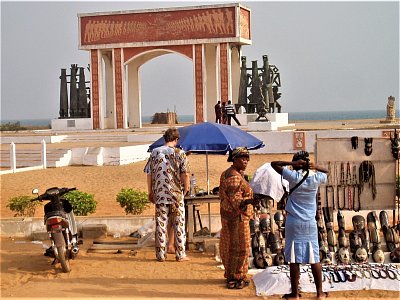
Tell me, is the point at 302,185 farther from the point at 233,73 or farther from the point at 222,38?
the point at 233,73

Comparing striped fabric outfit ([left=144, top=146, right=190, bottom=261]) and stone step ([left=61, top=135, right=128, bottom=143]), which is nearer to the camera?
striped fabric outfit ([left=144, top=146, right=190, bottom=261])

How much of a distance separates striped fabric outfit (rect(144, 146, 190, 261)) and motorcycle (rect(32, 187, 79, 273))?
104 cm

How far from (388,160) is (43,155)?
14.1m

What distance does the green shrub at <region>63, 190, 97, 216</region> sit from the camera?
1234cm

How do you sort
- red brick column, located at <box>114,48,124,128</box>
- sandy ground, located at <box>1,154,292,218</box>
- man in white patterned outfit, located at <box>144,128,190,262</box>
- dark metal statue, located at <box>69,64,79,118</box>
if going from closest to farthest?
1. man in white patterned outfit, located at <box>144,128,190,262</box>
2. sandy ground, located at <box>1,154,292,218</box>
3. red brick column, located at <box>114,48,124,128</box>
4. dark metal statue, located at <box>69,64,79,118</box>

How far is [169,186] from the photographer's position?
8406mm

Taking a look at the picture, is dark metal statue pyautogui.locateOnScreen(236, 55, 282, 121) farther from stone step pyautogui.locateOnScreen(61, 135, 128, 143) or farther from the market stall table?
the market stall table

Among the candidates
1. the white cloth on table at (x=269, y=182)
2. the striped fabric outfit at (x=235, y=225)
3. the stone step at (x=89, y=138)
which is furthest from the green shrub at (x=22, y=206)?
the stone step at (x=89, y=138)

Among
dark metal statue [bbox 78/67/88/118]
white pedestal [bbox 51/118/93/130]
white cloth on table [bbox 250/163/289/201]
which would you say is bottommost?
white cloth on table [bbox 250/163/289/201]

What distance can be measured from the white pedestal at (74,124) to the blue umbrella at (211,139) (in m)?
27.1

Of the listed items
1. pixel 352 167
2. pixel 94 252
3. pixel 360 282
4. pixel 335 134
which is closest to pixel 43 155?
pixel 335 134

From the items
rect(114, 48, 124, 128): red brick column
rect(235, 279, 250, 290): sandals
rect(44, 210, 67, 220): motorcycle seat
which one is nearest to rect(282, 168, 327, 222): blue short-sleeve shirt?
rect(235, 279, 250, 290): sandals

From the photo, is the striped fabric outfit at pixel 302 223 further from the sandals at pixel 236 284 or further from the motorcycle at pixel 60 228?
the motorcycle at pixel 60 228

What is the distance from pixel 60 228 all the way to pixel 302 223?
9.82ft
